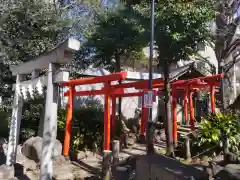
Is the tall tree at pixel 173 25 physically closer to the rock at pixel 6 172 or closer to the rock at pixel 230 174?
the rock at pixel 230 174

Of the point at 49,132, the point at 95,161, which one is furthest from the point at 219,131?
the point at 49,132

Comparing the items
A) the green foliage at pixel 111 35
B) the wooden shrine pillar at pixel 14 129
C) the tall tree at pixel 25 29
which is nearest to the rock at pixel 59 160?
the wooden shrine pillar at pixel 14 129

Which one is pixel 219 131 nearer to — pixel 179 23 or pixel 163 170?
pixel 179 23

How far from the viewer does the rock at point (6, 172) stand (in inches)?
306

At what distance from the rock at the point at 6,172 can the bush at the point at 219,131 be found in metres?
7.60

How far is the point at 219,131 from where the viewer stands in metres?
11.8

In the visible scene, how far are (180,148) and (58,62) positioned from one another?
801 centimetres

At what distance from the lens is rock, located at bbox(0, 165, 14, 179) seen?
25.5ft

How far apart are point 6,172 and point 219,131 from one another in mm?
8619

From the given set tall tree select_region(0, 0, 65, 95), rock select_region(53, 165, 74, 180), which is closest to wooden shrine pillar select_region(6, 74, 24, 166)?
rock select_region(53, 165, 74, 180)

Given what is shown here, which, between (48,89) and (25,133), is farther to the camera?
(25,133)

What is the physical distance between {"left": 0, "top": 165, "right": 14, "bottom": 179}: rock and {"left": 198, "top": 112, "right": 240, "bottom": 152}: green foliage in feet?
24.9

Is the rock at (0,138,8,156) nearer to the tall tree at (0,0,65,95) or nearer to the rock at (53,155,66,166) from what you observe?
the rock at (53,155,66,166)

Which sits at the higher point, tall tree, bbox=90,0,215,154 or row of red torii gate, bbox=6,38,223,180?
tall tree, bbox=90,0,215,154
